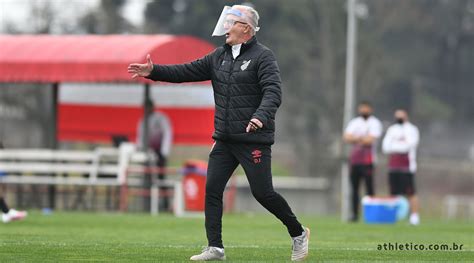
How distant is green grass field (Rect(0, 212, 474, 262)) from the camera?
11.3 m

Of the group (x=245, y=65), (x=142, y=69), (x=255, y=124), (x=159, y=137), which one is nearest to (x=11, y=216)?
(x=142, y=69)

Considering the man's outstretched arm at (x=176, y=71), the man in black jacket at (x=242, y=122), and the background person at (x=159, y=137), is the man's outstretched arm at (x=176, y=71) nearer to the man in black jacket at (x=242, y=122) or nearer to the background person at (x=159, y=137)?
the man in black jacket at (x=242, y=122)

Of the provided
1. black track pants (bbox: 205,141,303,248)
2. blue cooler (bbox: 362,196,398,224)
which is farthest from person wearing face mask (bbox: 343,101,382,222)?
black track pants (bbox: 205,141,303,248)

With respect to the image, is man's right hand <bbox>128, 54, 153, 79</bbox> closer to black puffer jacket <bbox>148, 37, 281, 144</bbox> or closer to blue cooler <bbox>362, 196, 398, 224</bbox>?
black puffer jacket <bbox>148, 37, 281, 144</bbox>

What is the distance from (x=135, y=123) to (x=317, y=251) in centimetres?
1513

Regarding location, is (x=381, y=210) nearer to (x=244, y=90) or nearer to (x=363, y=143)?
(x=363, y=143)

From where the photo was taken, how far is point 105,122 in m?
27.0

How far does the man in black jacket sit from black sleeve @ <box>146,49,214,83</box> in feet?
0.28

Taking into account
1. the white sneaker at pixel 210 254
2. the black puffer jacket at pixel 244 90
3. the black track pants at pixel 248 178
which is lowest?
the white sneaker at pixel 210 254

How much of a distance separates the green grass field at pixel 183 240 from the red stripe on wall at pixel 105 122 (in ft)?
21.2

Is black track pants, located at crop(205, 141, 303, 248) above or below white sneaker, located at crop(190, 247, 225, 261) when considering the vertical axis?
above

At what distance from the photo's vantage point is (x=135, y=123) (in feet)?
88.4

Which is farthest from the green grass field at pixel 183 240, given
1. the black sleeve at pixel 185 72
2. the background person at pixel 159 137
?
the background person at pixel 159 137

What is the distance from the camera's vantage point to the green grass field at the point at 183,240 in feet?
37.0
